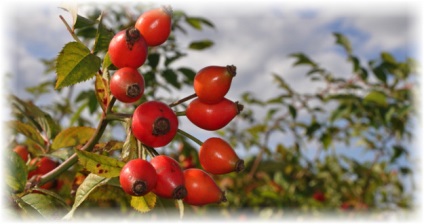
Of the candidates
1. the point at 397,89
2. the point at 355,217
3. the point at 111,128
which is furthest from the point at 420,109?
the point at 111,128

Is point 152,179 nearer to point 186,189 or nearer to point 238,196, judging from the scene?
point 186,189

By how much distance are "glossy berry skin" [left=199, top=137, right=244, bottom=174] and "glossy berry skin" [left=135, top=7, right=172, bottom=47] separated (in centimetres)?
35

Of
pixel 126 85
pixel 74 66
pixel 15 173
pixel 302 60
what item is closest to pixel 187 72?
pixel 302 60

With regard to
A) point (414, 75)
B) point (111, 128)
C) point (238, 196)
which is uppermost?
point (414, 75)

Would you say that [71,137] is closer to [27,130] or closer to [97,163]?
[27,130]

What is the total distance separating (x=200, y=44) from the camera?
3498mm

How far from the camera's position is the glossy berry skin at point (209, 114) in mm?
1323

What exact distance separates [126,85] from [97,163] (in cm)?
23

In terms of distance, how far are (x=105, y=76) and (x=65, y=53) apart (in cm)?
13

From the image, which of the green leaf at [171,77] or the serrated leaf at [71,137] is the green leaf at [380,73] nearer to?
the green leaf at [171,77]

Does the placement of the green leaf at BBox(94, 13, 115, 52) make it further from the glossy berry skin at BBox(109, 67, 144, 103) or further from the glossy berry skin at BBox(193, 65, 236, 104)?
the glossy berry skin at BBox(193, 65, 236, 104)

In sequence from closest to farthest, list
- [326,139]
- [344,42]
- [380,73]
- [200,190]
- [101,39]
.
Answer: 1. [200,190]
2. [101,39]
3. [380,73]
4. [344,42]
5. [326,139]

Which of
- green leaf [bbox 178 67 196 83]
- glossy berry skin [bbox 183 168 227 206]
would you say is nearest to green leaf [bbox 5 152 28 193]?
glossy berry skin [bbox 183 168 227 206]

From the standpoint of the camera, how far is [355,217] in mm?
4812
